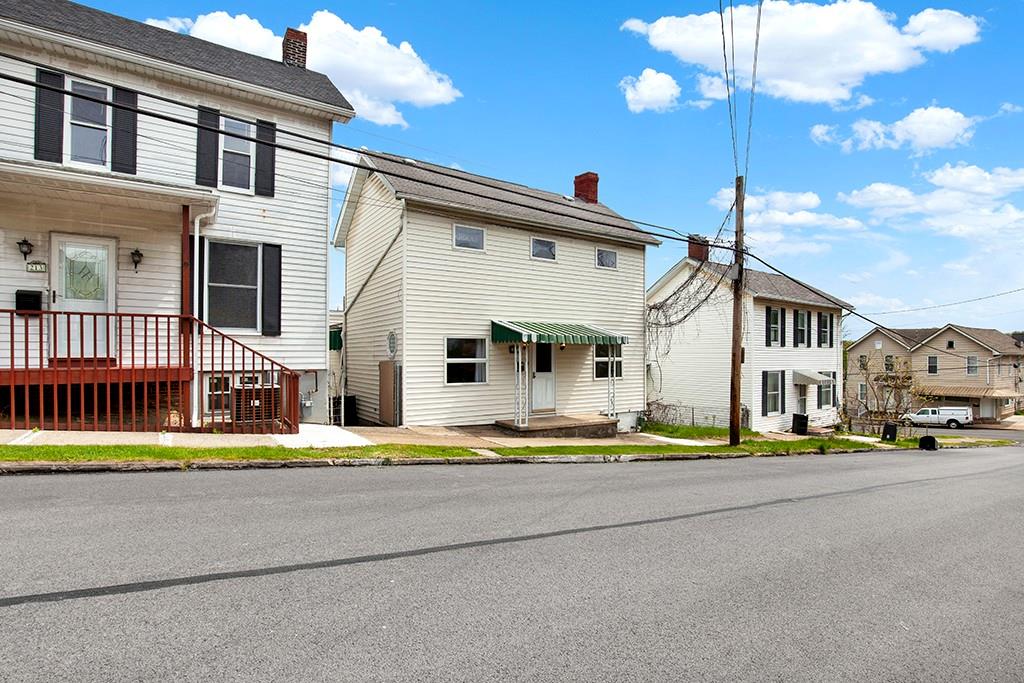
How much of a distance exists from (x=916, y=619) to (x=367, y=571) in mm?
3905

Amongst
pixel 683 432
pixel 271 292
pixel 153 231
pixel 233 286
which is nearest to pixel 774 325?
pixel 683 432

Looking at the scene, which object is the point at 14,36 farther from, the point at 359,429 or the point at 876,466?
the point at 876,466

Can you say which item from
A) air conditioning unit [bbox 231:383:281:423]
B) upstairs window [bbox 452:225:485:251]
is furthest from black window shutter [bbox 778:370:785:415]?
air conditioning unit [bbox 231:383:281:423]

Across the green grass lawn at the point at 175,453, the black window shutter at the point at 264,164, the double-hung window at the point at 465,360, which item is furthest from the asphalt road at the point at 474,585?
the double-hung window at the point at 465,360

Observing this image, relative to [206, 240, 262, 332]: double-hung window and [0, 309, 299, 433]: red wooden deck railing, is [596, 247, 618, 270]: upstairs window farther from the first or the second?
[0, 309, 299, 433]: red wooden deck railing

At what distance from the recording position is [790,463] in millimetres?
13836

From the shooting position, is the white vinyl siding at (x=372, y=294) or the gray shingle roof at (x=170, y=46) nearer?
the gray shingle roof at (x=170, y=46)

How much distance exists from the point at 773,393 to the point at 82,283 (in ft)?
80.5

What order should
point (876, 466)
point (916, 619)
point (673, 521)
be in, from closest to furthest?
point (916, 619)
point (673, 521)
point (876, 466)

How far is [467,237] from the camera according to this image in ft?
53.0

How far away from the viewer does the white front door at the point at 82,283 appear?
10.6 metres

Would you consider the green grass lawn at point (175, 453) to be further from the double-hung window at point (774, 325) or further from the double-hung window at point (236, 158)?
the double-hung window at point (774, 325)

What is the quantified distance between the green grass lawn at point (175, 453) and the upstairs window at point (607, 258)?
10248 millimetres

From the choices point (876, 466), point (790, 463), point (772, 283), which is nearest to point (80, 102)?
point (790, 463)
